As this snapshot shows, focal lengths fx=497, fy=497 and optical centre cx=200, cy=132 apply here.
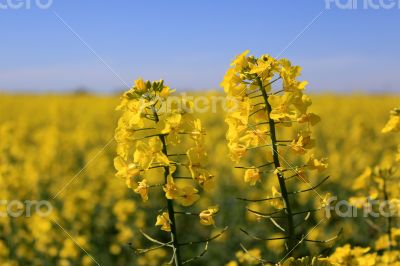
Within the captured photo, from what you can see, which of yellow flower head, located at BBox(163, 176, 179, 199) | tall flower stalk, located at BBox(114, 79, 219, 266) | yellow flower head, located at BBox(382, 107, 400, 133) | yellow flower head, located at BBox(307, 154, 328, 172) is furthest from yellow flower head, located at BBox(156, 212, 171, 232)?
yellow flower head, located at BBox(382, 107, 400, 133)

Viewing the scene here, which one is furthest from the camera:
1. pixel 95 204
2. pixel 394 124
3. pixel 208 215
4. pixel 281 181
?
pixel 95 204

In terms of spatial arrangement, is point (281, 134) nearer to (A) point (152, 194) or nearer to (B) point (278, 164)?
(A) point (152, 194)

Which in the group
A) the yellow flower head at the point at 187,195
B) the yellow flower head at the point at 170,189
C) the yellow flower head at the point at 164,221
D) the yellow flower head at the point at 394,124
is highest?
the yellow flower head at the point at 394,124

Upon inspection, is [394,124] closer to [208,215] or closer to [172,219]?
[208,215]

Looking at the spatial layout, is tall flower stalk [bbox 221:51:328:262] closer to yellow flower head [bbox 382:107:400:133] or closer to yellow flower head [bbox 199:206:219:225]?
yellow flower head [bbox 199:206:219:225]

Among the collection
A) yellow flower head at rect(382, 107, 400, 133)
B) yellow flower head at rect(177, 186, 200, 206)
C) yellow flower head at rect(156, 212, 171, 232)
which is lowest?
yellow flower head at rect(156, 212, 171, 232)

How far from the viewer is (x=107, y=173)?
847cm

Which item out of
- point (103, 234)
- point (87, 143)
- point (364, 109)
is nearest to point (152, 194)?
point (103, 234)

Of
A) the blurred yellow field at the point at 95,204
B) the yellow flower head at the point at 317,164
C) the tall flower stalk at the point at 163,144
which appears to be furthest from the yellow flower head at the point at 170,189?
the yellow flower head at the point at 317,164

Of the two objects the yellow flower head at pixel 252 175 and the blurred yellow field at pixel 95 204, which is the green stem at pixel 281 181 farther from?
the blurred yellow field at pixel 95 204

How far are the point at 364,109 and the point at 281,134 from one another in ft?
27.0

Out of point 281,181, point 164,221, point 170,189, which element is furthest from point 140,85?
point 281,181

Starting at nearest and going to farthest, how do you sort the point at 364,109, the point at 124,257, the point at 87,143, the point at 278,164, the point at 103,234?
the point at 278,164, the point at 124,257, the point at 103,234, the point at 87,143, the point at 364,109

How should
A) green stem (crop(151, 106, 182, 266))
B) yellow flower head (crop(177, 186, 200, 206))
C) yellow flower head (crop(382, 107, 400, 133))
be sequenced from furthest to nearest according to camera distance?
1. yellow flower head (crop(382, 107, 400, 133))
2. yellow flower head (crop(177, 186, 200, 206))
3. green stem (crop(151, 106, 182, 266))
